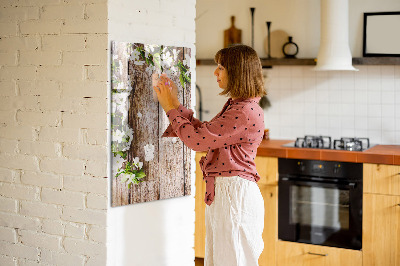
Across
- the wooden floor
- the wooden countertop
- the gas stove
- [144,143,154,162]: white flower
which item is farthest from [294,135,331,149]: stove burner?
[144,143,154,162]: white flower

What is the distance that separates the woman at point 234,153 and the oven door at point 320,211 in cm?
137

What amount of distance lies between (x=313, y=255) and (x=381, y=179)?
74 centimetres

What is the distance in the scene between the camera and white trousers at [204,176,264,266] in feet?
8.68

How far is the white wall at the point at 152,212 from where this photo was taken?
2.73 m

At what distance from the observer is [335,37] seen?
426 centimetres

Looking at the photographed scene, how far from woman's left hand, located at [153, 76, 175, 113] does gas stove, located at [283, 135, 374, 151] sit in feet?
5.34

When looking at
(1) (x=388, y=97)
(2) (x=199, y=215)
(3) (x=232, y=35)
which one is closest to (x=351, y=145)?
(1) (x=388, y=97)

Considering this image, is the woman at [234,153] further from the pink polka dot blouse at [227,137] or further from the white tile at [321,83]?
the white tile at [321,83]

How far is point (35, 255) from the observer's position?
2943 millimetres

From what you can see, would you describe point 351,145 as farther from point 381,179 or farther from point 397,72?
point 397,72

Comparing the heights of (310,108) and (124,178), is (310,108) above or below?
above

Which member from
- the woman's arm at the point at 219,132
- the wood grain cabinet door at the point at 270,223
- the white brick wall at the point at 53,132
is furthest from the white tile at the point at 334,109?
the white brick wall at the point at 53,132

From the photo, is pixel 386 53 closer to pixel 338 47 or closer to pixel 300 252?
pixel 338 47

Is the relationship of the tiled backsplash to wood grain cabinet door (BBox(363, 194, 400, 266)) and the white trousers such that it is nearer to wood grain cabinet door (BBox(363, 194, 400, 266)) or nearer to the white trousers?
wood grain cabinet door (BBox(363, 194, 400, 266))
